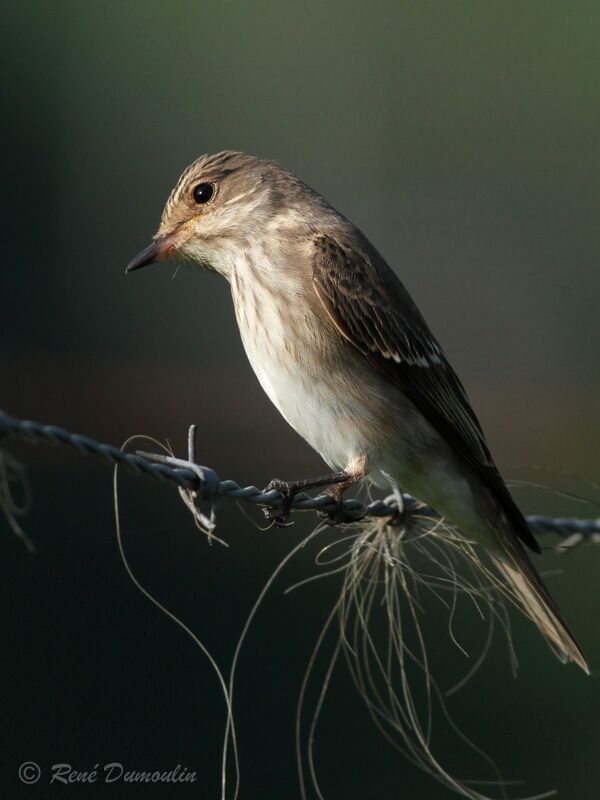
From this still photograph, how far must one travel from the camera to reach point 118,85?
1855cm

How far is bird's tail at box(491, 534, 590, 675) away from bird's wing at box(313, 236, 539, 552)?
6 cm

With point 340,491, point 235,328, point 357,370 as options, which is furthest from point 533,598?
point 235,328

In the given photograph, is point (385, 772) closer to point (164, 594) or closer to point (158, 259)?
point (164, 594)

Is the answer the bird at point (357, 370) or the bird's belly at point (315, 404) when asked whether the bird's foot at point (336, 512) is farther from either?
the bird's belly at point (315, 404)

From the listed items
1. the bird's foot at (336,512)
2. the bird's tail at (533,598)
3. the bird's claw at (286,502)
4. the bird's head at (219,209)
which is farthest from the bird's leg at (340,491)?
the bird's head at (219,209)

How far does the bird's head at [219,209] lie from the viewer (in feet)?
16.7

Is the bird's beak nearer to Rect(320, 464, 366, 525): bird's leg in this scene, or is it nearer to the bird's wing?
the bird's wing

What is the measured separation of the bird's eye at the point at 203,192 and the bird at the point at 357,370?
110 mm

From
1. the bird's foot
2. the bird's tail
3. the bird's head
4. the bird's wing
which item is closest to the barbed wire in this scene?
the bird's foot

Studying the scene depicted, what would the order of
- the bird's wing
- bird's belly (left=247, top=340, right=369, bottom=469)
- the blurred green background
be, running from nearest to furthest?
bird's belly (left=247, top=340, right=369, bottom=469) < the bird's wing < the blurred green background

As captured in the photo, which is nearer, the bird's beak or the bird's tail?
the bird's tail

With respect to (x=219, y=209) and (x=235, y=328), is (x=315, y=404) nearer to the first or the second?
(x=219, y=209)

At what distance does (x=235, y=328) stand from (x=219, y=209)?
8.08m

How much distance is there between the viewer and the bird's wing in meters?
4.77
